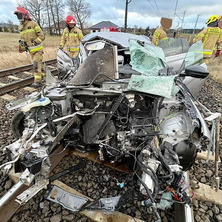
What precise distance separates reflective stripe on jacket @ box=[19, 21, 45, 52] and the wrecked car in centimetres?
396

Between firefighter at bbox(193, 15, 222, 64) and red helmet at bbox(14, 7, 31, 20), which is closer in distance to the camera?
red helmet at bbox(14, 7, 31, 20)

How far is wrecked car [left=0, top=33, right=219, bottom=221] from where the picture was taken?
1830mm

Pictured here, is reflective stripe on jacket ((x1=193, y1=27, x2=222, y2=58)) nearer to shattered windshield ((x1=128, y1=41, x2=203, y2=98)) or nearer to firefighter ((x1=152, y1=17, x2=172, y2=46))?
firefighter ((x1=152, y1=17, x2=172, y2=46))

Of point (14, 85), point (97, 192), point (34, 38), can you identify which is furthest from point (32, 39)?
point (97, 192)

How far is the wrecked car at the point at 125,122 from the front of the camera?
6.00 ft

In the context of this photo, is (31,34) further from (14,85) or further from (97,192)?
(97,192)

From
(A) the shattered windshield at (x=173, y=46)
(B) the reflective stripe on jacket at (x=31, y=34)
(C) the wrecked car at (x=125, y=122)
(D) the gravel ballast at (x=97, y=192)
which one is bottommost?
(D) the gravel ballast at (x=97, y=192)

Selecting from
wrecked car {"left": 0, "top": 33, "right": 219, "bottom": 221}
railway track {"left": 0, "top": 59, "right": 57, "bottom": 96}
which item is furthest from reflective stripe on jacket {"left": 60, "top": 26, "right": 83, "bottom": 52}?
wrecked car {"left": 0, "top": 33, "right": 219, "bottom": 221}

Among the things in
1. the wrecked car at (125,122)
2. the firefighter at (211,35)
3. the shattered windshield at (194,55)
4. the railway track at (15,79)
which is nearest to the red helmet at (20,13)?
the railway track at (15,79)

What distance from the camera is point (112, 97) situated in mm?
2143

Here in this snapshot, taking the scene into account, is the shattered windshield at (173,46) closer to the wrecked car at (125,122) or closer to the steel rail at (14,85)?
the wrecked car at (125,122)

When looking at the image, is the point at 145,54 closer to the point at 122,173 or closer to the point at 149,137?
the point at 149,137

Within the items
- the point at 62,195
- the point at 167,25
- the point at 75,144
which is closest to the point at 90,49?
the point at 75,144

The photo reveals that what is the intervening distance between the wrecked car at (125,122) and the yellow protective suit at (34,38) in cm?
382
